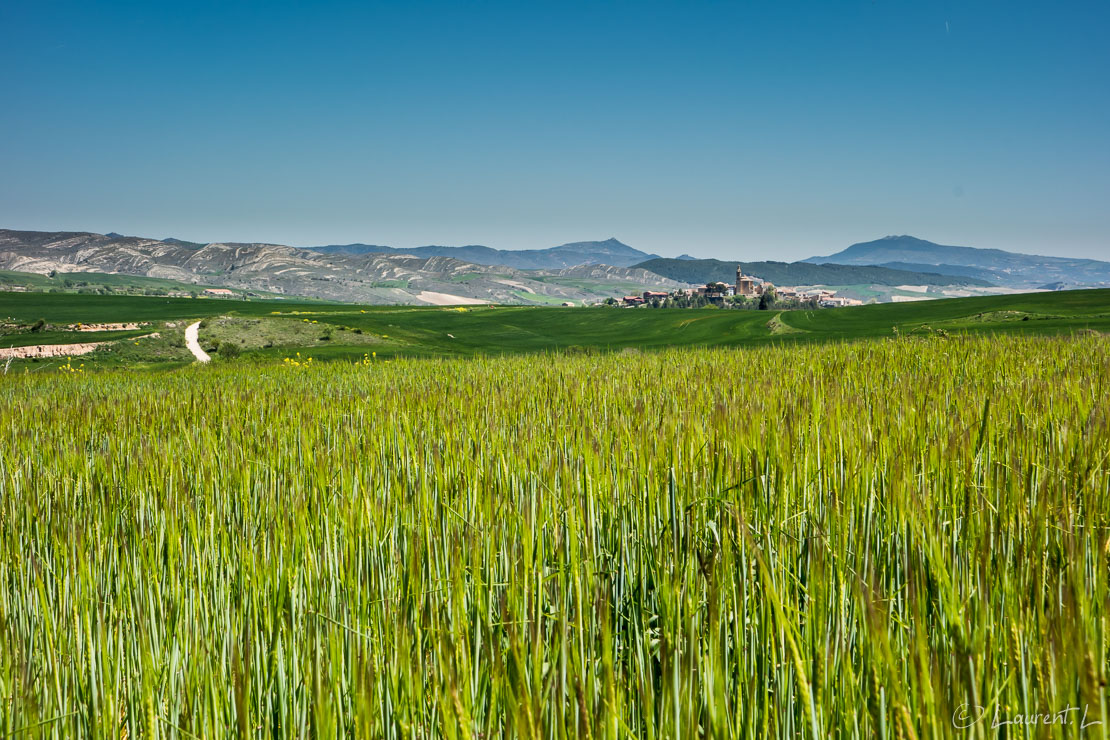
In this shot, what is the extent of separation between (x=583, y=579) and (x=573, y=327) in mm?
47718

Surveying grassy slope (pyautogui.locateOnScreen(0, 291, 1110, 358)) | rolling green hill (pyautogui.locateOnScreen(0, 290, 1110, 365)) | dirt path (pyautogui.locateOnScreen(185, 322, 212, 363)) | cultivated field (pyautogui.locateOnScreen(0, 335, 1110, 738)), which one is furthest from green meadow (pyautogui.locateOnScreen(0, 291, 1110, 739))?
dirt path (pyautogui.locateOnScreen(185, 322, 212, 363))

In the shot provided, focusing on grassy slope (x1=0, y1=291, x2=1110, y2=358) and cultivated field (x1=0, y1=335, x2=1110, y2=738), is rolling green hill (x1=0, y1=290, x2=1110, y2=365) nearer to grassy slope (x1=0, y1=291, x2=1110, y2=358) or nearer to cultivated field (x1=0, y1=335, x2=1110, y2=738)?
grassy slope (x1=0, y1=291, x2=1110, y2=358)

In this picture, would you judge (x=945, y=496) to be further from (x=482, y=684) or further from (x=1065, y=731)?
(x=482, y=684)

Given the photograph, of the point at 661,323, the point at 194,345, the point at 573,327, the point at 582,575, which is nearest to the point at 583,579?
the point at 582,575

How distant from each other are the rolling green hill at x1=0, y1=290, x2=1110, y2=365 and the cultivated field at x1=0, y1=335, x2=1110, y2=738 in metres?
11.9

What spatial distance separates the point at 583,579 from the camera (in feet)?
5.86

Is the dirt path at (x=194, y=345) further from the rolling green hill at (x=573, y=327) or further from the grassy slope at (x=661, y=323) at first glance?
the grassy slope at (x=661, y=323)

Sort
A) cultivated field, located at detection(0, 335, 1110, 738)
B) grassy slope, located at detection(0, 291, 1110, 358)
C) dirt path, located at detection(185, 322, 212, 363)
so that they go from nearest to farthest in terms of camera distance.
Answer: cultivated field, located at detection(0, 335, 1110, 738)
dirt path, located at detection(185, 322, 212, 363)
grassy slope, located at detection(0, 291, 1110, 358)

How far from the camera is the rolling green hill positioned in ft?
76.8

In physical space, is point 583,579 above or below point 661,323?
below

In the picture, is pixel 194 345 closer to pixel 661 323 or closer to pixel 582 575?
pixel 582 575

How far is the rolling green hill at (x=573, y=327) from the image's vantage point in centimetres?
2342

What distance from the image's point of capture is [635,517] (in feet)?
7.33

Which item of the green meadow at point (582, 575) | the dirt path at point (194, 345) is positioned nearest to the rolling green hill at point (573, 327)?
the dirt path at point (194, 345)
